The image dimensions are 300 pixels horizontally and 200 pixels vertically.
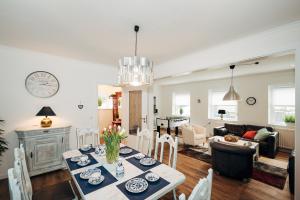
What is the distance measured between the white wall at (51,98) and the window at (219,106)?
4666 mm

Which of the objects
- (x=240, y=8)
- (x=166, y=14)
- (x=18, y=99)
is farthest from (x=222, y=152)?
(x=18, y=99)

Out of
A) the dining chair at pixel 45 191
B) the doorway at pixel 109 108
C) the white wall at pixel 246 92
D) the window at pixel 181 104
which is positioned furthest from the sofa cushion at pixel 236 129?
the dining chair at pixel 45 191

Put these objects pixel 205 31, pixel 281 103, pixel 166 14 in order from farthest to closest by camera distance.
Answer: pixel 281 103 < pixel 205 31 < pixel 166 14

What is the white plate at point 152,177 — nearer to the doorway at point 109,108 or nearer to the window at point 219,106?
the doorway at point 109,108

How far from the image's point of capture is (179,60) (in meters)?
3.41

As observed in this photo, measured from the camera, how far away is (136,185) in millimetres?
1361

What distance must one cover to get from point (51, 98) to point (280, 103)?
6.95 m

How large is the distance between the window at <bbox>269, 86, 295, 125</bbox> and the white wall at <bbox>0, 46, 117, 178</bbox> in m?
5.51

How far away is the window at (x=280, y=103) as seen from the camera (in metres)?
4.65

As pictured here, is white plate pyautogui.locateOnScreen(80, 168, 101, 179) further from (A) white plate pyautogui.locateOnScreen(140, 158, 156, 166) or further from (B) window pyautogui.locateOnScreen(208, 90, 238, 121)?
(B) window pyautogui.locateOnScreen(208, 90, 238, 121)

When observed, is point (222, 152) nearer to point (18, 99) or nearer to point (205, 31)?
point (205, 31)

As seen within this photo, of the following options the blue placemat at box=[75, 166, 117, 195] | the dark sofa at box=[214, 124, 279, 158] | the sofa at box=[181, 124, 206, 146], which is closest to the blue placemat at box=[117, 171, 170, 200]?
the blue placemat at box=[75, 166, 117, 195]

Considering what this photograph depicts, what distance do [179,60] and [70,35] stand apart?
7.56 ft

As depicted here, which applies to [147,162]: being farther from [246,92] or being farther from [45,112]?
[246,92]
